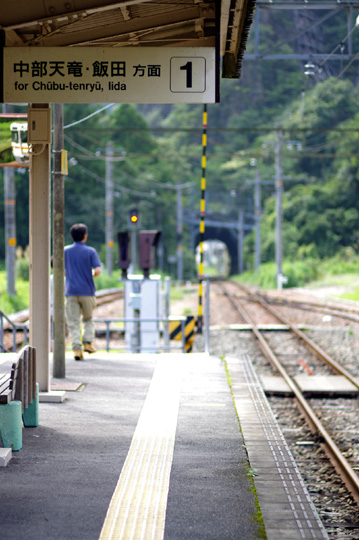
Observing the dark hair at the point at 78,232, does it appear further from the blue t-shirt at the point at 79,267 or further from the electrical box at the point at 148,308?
the electrical box at the point at 148,308

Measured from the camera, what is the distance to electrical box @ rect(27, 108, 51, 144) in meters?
7.38

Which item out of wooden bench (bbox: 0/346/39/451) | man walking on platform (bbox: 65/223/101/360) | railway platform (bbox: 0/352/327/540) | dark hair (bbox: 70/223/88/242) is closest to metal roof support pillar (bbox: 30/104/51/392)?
railway platform (bbox: 0/352/327/540)

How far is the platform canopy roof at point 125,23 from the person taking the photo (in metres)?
A: 6.82

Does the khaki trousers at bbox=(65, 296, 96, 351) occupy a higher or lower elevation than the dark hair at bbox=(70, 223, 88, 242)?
lower

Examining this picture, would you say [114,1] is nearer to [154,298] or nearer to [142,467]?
[142,467]

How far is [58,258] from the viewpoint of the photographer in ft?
29.1

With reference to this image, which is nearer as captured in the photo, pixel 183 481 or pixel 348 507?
pixel 183 481

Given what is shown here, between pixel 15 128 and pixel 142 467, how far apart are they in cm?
409

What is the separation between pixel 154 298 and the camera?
14.4 m

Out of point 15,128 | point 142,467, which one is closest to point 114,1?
point 15,128

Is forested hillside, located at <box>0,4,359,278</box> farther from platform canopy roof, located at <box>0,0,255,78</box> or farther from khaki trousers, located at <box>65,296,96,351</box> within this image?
platform canopy roof, located at <box>0,0,255,78</box>

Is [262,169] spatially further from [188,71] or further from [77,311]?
[188,71]

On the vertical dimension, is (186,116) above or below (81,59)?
above

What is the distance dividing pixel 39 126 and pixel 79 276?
2.86 m
